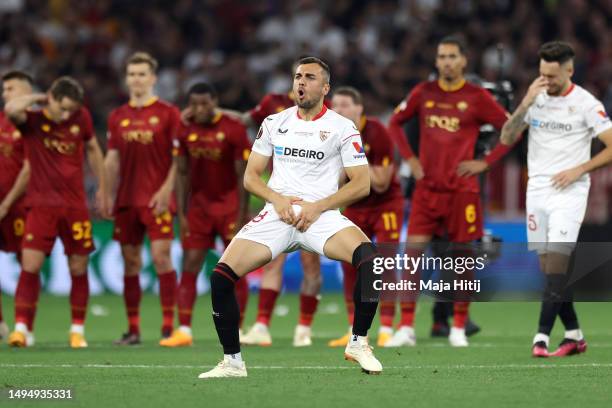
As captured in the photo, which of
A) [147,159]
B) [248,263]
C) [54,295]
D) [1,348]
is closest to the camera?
[248,263]

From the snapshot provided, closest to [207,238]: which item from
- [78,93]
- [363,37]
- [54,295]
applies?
[78,93]

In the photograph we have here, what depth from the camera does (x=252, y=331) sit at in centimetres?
1280

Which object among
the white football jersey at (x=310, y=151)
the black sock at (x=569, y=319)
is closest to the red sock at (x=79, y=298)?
the white football jersey at (x=310, y=151)

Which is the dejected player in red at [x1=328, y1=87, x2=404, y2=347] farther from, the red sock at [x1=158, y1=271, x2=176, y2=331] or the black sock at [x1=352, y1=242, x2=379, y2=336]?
the black sock at [x1=352, y1=242, x2=379, y2=336]

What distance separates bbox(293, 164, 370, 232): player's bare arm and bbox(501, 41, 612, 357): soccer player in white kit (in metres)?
2.28

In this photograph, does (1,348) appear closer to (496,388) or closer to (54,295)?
(496,388)

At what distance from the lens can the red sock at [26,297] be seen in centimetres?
1233

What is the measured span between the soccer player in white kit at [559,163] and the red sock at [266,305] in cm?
290

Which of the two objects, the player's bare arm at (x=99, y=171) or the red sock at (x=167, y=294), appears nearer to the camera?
the player's bare arm at (x=99, y=171)

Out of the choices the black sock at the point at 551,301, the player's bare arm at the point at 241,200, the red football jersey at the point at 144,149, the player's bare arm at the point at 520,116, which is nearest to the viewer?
the black sock at the point at 551,301

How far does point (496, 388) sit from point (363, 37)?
592 inches

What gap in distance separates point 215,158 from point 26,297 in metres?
2.23

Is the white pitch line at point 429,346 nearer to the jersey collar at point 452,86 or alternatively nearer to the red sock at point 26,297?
the red sock at point 26,297

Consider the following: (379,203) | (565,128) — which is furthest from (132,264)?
(565,128)
